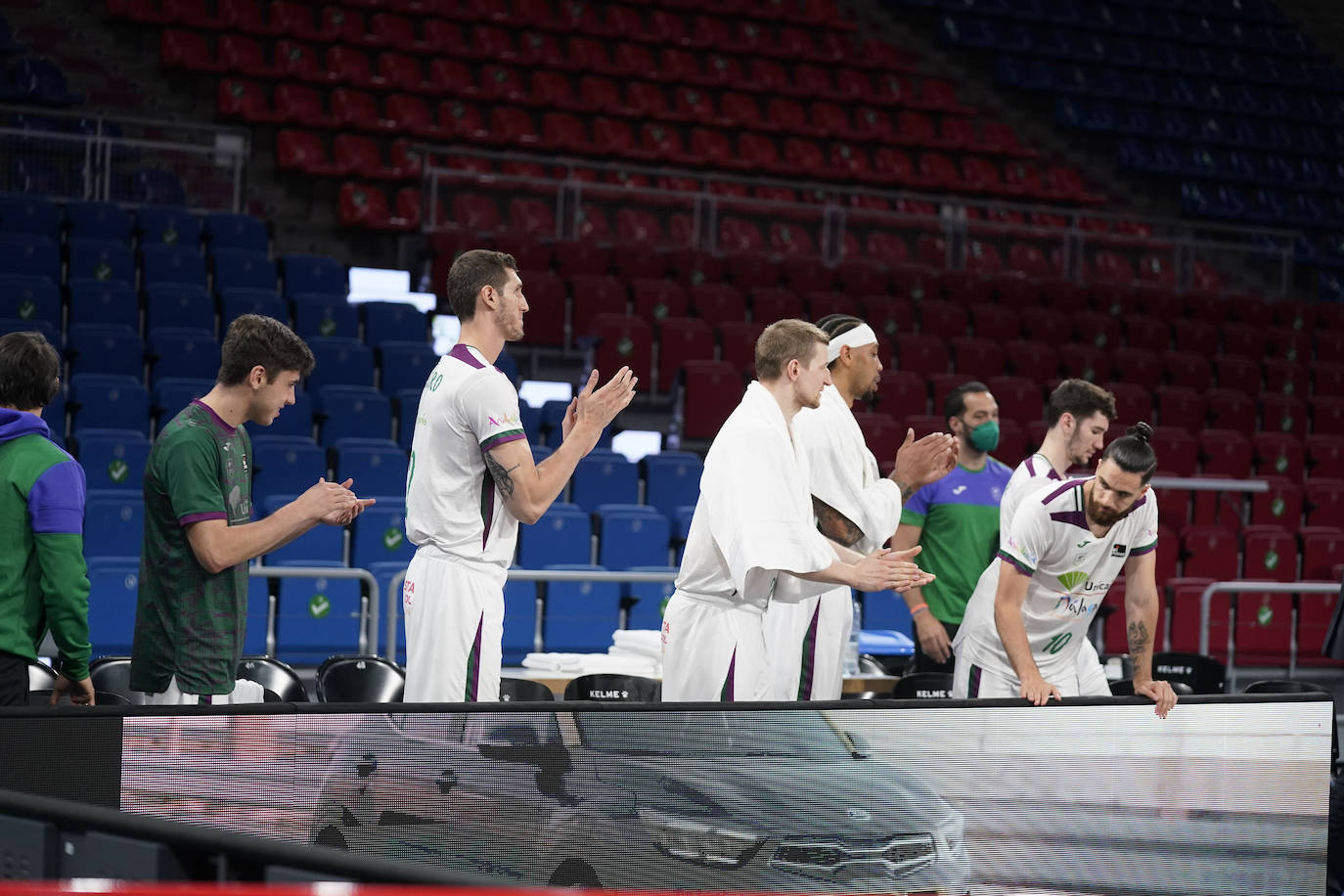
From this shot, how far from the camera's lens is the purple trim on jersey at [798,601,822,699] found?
5.04 metres

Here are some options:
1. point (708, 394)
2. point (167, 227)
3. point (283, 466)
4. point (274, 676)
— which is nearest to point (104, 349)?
point (283, 466)

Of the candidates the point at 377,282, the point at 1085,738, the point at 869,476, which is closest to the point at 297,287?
the point at 377,282

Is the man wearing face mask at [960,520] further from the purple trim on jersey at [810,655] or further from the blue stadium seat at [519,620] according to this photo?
the blue stadium seat at [519,620]

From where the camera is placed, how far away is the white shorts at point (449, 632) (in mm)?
4219

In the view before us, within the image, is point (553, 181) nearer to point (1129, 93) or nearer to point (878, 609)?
point (878, 609)

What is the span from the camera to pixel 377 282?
1291 cm

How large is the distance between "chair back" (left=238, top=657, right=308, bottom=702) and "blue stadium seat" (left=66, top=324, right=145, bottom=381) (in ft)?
17.8

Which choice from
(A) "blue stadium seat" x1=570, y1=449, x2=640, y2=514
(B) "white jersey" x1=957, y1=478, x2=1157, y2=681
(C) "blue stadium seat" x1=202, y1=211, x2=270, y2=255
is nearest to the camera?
(B) "white jersey" x1=957, y1=478, x2=1157, y2=681

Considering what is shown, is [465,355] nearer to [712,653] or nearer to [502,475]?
[502,475]

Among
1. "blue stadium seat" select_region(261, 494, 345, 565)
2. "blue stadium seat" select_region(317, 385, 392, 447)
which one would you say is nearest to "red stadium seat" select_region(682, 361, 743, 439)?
"blue stadium seat" select_region(317, 385, 392, 447)

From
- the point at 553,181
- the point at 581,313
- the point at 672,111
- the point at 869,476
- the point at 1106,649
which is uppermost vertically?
the point at 672,111

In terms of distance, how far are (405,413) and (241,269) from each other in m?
2.44

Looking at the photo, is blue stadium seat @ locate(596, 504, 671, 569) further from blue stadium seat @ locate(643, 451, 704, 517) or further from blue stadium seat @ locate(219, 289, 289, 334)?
blue stadium seat @ locate(219, 289, 289, 334)

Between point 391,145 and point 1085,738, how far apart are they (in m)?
12.1
